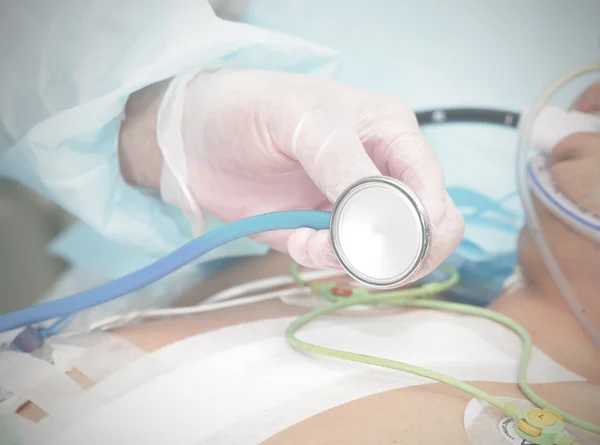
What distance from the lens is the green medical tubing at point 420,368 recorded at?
Answer: 1.76ft

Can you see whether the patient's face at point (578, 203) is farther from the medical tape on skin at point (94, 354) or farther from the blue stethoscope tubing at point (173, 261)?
the medical tape on skin at point (94, 354)

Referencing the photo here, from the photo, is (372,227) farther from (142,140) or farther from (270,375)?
(142,140)

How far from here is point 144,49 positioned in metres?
0.65

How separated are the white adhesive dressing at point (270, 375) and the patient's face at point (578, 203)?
0.13m

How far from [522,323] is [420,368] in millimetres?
241

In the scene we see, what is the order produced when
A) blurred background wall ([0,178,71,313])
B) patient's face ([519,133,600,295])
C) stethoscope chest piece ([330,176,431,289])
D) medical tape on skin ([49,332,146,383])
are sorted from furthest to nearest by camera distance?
1. blurred background wall ([0,178,71,313])
2. patient's face ([519,133,600,295])
3. medical tape on skin ([49,332,146,383])
4. stethoscope chest piece ([330,176,431,289])

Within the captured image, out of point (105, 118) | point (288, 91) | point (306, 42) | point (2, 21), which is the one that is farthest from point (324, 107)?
point (2, 21)

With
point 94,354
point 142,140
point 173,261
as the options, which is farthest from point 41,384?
point 142,140

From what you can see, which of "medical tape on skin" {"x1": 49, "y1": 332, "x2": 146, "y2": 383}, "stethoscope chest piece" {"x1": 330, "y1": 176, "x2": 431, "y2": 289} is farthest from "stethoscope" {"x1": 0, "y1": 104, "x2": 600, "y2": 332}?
"medical tape on skin" {"x1": 49, "y1": 332, "x2": 146, "y2": 383}

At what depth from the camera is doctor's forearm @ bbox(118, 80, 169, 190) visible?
2.23 ft

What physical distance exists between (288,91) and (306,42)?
13 centimetres

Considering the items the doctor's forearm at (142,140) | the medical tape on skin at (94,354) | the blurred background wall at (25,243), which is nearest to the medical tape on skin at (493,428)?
the medical tape on skin at (94,354)

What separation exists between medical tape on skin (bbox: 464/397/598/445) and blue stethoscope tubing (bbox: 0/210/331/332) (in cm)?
24

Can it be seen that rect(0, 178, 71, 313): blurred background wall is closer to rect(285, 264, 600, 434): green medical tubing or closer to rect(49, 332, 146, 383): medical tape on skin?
rect(49, 332, 146, 383): medical tape on skin
